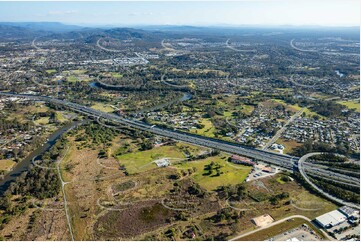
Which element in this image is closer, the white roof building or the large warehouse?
the large warehouse

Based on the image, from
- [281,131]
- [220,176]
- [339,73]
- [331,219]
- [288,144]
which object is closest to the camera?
[331,219]

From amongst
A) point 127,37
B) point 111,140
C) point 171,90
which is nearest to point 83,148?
point 111,140

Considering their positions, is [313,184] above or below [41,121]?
below

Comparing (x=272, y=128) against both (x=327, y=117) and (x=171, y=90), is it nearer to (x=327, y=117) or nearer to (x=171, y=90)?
(x=327, y=117)

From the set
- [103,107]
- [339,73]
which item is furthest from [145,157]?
[339,73]

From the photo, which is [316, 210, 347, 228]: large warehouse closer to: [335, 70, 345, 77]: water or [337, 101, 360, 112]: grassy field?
[337, 101, 360, 112]: grassy field

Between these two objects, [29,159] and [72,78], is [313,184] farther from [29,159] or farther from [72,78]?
[72,78]

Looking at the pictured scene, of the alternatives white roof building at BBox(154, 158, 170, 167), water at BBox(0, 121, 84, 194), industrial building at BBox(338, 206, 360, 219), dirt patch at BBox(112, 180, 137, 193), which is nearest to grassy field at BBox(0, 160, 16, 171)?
water at BBox(0, 121, 84, 194)
